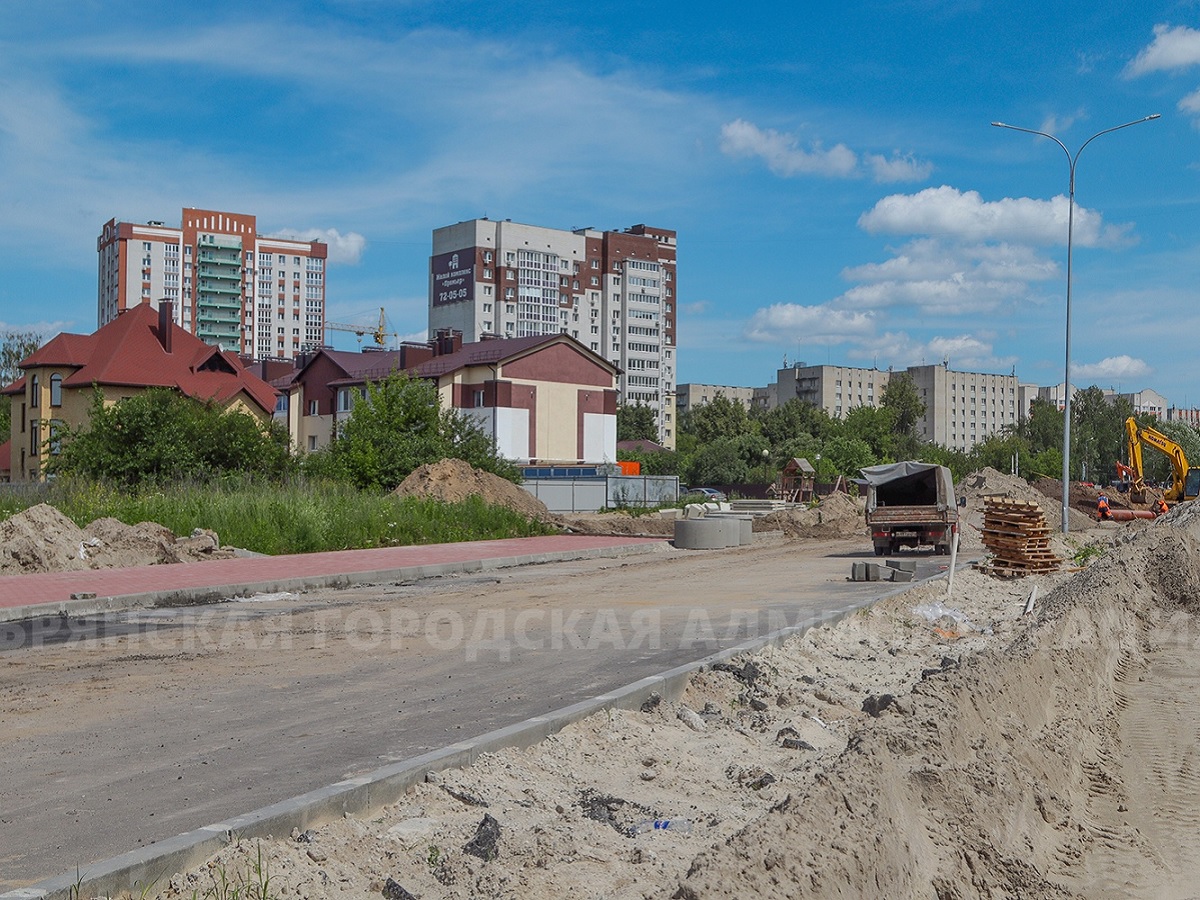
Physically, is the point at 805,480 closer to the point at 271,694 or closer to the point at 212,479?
the point at 212,479

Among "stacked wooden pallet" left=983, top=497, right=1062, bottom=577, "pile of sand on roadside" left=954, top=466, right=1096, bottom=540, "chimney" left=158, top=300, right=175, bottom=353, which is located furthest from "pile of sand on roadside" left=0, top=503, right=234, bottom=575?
"chimney" left=158, top=300, right=175, bottom=353

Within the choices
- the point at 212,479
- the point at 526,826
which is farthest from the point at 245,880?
the point at 212,479

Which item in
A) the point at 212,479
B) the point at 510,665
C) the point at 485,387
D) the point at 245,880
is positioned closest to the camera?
the point at 245,880

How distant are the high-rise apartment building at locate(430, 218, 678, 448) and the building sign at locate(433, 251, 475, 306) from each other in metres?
0.12

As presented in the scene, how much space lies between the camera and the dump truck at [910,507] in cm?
2533

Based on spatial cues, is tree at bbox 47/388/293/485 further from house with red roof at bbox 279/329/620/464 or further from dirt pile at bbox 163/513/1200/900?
A: house with red roof at bbox 279/329/620/464

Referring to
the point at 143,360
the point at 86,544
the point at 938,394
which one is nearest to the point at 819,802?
the point at 86,544

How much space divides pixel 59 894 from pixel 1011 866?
3705 mm

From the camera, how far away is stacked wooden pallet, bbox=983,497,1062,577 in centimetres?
2058

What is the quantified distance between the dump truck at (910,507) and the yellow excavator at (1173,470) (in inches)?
811

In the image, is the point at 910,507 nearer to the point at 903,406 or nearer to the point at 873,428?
the point at 873,428

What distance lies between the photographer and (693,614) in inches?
529

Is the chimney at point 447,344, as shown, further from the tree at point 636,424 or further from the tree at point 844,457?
the tree at point 636,424

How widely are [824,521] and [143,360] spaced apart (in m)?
40.0
